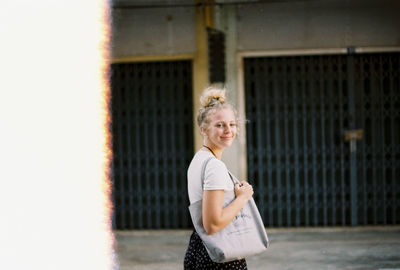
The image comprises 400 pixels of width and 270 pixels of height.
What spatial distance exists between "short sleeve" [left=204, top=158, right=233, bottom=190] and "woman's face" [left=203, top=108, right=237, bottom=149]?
15 cm

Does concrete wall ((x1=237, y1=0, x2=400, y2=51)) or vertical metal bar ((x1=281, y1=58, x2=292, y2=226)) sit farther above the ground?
concrete wall ((x1=237, y1=0, x2=400, y2=51))

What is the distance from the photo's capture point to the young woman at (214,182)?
8.08 ft

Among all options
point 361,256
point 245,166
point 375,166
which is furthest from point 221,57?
point 361,256

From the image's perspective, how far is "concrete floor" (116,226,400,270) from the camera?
20.6 feet

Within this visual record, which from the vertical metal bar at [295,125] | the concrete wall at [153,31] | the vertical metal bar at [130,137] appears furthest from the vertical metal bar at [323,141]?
the vertical metal bar at [130,137]

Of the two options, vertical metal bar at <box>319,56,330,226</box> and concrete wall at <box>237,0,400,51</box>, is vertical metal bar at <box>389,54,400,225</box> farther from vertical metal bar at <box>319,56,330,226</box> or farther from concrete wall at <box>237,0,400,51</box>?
vertical metal bar at <box>319,56,330,226</box>

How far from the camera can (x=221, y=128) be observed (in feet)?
8.73

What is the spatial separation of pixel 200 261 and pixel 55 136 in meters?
5.38

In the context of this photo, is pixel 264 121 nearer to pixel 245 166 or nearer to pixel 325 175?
pixel 245 166

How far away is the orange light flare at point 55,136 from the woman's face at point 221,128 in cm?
444

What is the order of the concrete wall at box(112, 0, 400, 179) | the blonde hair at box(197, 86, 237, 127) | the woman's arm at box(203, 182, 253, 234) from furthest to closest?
the concrete wall at box(112, 0, 400, 179) → the blonde hair at box(197, 86, 237, 127) → the woman's arm at box(203, 182, 253, 234)

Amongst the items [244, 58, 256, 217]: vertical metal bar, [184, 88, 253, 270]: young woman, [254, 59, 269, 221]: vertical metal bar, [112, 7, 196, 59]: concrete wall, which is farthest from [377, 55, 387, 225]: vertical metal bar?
[184, 88, 253, 270]: young woman

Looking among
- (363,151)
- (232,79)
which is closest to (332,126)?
(363,151)

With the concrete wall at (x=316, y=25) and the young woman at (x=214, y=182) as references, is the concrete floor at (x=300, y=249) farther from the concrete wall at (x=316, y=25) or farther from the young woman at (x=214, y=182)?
the young woman at (x=214, y=182)
